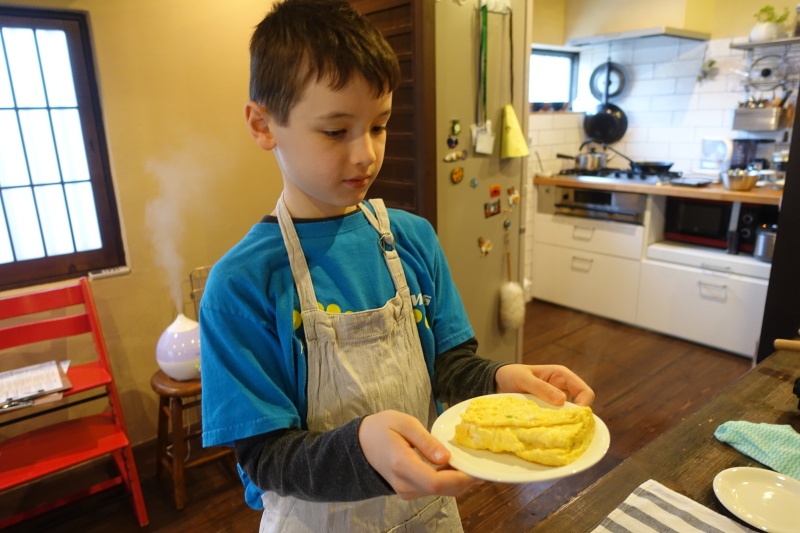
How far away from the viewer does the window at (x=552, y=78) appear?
392 centimetres

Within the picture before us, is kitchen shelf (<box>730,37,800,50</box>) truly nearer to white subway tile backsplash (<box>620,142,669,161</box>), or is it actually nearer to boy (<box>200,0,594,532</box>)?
white subway tile backsplash (<box>620,142,669,161</box>)

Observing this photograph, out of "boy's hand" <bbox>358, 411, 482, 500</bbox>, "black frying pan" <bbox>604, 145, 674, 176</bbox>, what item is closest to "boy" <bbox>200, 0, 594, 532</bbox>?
"boy's hand" <bbox>358, 411, 482, 500</bbox>

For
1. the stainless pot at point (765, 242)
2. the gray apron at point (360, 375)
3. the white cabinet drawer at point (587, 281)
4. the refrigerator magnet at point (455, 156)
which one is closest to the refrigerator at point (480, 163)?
the refrigerator magnet at point (455, 156)

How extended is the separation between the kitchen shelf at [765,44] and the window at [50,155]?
3.33 meters

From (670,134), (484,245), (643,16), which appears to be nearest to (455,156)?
(484,245)

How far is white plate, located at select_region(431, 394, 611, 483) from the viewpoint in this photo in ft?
Answer: 2.10

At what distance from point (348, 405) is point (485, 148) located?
1769 millimetres

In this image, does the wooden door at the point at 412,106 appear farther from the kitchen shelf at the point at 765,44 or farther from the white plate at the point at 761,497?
the kitchen shelf at the point at 765,44

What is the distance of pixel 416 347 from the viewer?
0.89 metres

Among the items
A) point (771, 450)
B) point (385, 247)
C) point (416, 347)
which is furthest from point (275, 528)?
point (771, 450)

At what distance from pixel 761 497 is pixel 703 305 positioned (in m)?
2.66

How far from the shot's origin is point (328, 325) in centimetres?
77

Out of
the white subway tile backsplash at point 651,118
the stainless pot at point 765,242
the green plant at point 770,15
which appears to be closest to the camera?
the stainless pot at point 765,242

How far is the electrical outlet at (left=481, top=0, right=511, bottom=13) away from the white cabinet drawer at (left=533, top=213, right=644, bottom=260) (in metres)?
1.70
